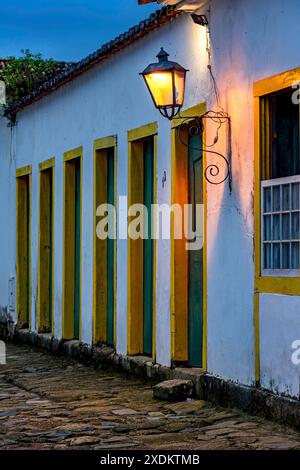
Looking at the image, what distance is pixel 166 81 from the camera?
33.4 ft

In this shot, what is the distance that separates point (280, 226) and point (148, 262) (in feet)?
12.6

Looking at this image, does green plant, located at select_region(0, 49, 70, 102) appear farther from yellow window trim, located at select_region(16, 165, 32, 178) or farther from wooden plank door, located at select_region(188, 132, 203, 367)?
wooden plank door, located at select_region(188, 132, 203, 367)

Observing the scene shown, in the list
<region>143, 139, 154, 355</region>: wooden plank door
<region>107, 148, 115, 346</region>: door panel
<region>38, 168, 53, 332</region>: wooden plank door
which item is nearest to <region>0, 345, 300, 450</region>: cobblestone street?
<region>143, 139, 154, 355</region>: wooden plank door

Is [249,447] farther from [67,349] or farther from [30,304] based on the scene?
[30,304]

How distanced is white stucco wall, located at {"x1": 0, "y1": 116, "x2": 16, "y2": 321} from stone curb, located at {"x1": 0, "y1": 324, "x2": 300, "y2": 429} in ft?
10.0

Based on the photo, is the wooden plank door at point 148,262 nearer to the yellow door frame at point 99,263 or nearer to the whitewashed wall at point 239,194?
the yellow door frame at point 99,263

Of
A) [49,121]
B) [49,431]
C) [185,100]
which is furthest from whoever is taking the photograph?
[49,121]

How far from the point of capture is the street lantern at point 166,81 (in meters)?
10.1

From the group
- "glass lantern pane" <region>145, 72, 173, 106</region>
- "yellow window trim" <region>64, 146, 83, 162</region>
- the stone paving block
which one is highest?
"glass lantern pane" <region>145, 72, 173, 106</region>

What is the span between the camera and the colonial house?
9.05m

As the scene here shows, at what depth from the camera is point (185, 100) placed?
11109 mm

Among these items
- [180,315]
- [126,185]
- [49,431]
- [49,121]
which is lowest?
[49,431]

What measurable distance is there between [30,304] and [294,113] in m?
9.73
